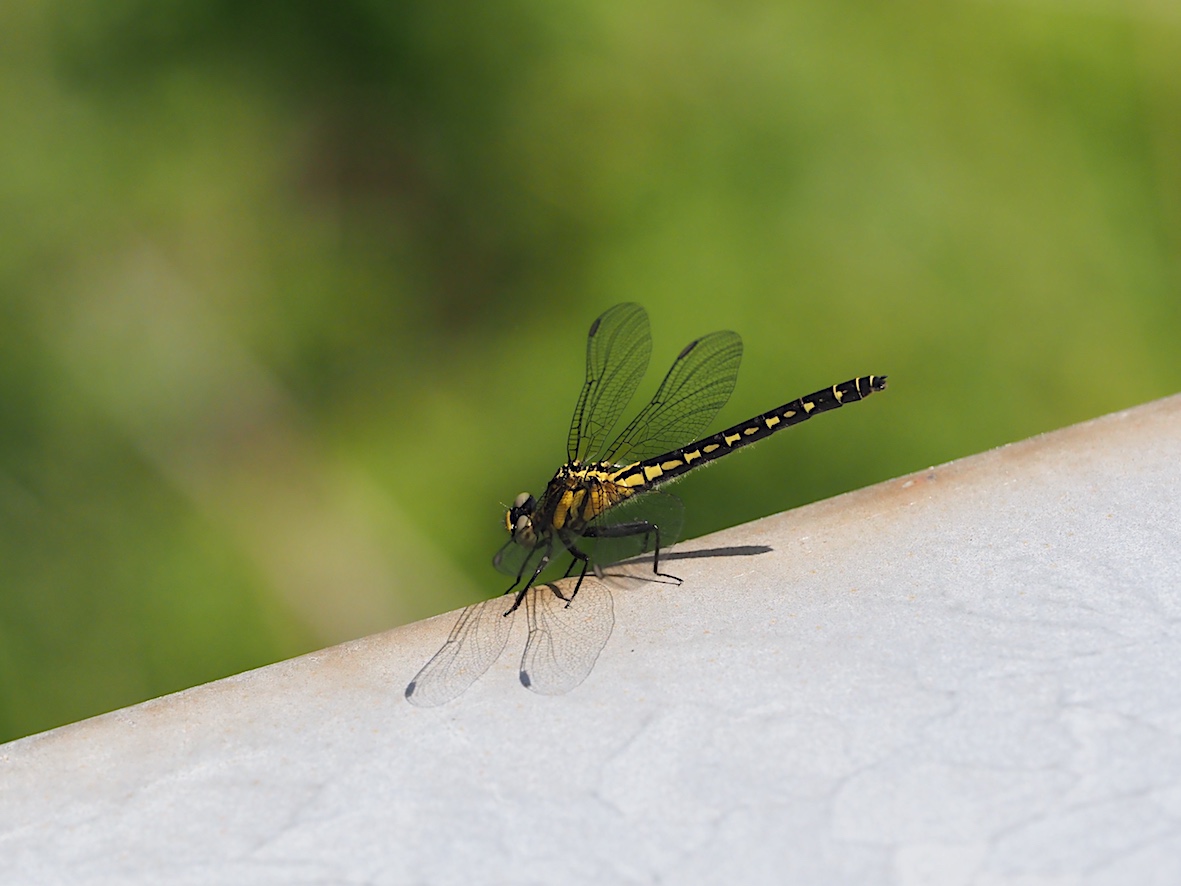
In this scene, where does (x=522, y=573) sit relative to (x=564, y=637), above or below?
below

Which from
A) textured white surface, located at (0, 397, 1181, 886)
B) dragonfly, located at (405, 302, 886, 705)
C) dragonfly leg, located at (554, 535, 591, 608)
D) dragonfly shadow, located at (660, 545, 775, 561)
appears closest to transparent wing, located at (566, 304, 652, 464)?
dragonfly, located at (405, 302, 886, 705)

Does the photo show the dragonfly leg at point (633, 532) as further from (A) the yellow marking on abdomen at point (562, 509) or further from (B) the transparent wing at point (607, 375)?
(B) the transparent wing at point (607, 375)

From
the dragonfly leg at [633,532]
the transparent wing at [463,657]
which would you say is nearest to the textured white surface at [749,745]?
the transparent wing at [463,657]

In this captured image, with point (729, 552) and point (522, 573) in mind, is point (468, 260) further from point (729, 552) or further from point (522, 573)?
point (729, 552)

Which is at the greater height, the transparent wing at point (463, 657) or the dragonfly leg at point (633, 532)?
the transparent wing at point (463, 657)

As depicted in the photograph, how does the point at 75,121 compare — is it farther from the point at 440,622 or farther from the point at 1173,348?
the point at 1173,348

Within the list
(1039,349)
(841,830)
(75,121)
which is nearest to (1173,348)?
(1039,349)

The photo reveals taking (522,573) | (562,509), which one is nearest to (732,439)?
(562,509)
